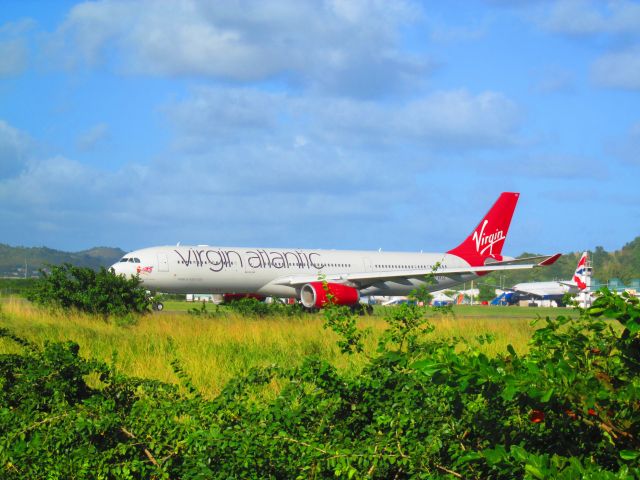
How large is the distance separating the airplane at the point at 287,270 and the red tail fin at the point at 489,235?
142 centimetres

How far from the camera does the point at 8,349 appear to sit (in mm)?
12211

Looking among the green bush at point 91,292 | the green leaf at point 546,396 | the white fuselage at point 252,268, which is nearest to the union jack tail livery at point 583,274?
the white fuselage at point 252,268

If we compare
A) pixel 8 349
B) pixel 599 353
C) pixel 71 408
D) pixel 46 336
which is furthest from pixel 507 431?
pixel 46 336

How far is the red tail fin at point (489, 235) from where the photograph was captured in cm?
4575

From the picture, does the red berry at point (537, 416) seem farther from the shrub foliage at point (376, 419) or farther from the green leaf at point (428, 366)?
the green leaf at point (428, 366)

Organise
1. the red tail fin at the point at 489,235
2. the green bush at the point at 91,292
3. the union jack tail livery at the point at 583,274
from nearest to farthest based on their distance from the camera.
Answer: the green bush at the point at 91,292 → the red tail fin at the point at 489,235 → the union jack tail livery at the point at 583,274

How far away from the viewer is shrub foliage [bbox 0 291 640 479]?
11.6 feet

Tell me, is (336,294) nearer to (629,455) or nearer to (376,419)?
(376,419)

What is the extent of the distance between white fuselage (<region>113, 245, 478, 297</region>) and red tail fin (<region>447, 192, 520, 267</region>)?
13.0 feet

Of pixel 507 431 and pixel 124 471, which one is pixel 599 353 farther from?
pixel 124 471

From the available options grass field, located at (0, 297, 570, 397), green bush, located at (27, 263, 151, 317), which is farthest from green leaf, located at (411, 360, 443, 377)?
green bush, located at (27, 263, 151, 317)

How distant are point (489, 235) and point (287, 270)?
44.3ft

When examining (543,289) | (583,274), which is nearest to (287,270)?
(583,274)

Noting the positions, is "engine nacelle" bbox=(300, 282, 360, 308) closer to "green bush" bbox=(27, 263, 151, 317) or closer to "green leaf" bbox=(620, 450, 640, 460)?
"green bush" bbox=(27, 263, 151, 317)
